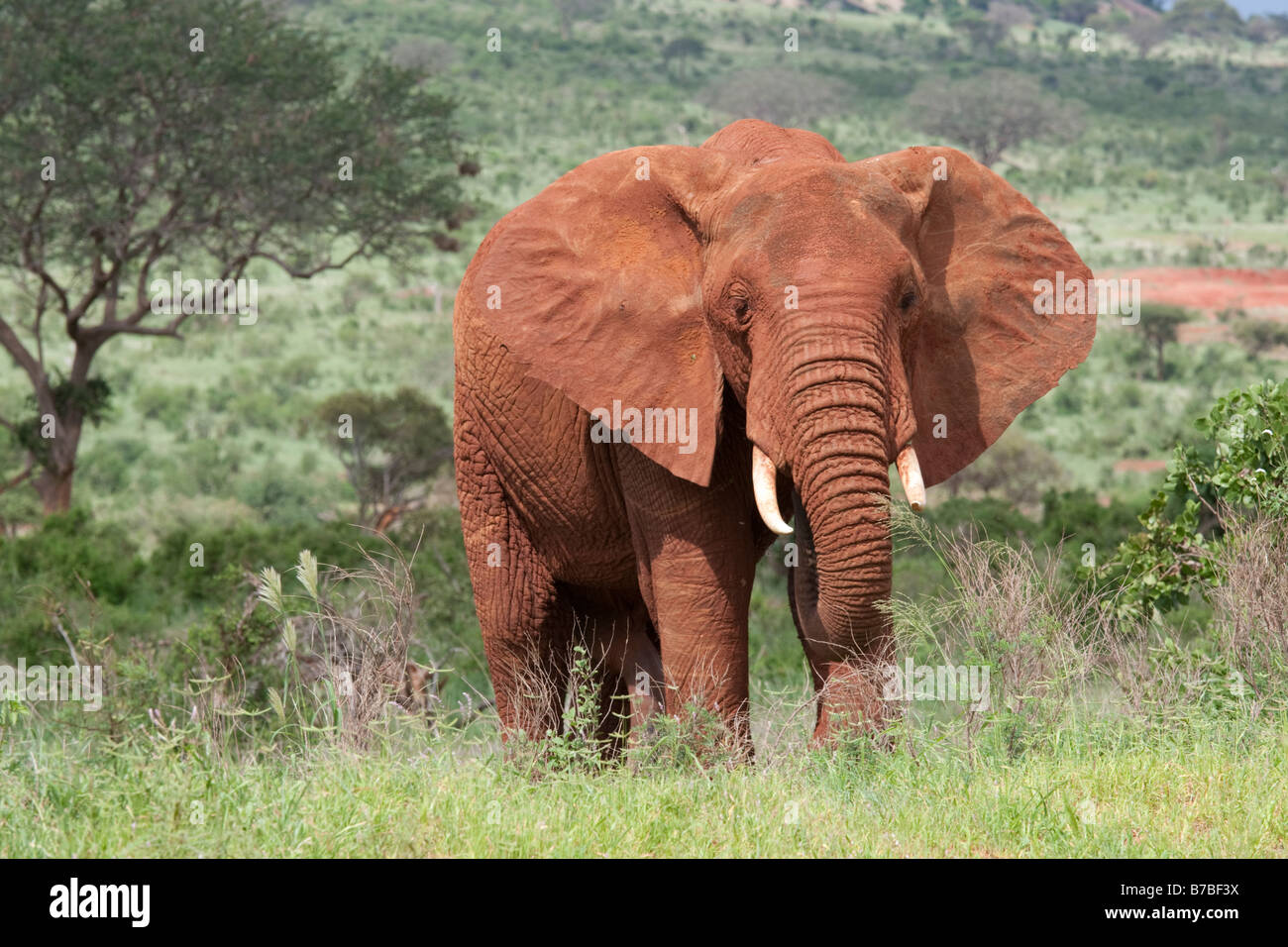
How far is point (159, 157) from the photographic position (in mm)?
20938

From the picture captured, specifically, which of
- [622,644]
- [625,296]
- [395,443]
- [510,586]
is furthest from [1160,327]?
[625,296]

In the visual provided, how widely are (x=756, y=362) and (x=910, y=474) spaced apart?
1.95 ft

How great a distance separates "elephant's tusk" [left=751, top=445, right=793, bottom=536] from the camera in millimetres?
4992

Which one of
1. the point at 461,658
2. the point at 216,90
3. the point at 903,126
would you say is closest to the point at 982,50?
the point at 903,126

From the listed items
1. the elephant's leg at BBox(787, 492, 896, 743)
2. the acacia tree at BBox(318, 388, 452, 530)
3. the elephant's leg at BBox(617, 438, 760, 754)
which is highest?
the acacia tree at BBox(318, 388, 452, 530)

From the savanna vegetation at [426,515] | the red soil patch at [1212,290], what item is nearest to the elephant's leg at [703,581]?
the savanna vegetation at [426,515]

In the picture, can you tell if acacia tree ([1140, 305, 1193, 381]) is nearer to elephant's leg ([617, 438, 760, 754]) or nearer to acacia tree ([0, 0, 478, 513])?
acacia tree ([0, 0, 478, 513])

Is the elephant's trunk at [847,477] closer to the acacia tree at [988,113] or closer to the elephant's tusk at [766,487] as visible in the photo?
the elephant's tusk at [766,487]

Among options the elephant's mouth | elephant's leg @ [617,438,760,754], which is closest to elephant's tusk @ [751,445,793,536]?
the elephant's mouth

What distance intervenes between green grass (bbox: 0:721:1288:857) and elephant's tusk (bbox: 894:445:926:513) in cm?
79

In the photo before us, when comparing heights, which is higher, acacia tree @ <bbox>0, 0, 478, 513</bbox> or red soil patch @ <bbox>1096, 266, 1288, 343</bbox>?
red soil patch @ <bbox>1096, 266, 1288, 343</bbox>

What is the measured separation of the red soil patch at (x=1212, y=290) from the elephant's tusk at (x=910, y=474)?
121ft

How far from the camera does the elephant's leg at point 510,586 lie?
6848mm

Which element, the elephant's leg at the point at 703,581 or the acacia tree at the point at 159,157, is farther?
the acacia tree at the point at 159,157
